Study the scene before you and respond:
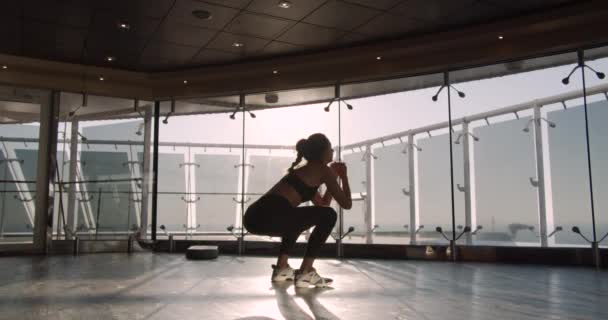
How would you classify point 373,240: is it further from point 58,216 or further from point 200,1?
point 58,216

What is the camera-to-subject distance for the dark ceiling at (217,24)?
182 inches

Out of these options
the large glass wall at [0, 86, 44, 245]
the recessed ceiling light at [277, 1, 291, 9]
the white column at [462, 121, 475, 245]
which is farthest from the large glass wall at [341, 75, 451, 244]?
the large glass wall at [0, 86, 44, 245]

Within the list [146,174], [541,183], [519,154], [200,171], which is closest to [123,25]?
[146,174]

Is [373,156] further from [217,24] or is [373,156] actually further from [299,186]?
[299,186]

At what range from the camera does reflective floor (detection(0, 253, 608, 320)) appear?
87.0 inches

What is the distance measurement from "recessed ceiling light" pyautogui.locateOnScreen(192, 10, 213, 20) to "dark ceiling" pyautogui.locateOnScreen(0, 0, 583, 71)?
0.05 meters

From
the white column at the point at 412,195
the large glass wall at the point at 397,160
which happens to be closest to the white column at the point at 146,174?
the large glass wall at the point at 397,160

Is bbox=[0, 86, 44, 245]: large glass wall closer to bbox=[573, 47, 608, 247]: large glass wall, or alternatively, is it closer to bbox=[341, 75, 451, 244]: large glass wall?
bbox=[341, 75, 451, 244]: large glass wall

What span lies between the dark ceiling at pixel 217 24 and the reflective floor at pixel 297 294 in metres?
2.51

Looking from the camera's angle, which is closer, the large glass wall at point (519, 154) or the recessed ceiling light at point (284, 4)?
the recessed ceiling light at point (284, 4)

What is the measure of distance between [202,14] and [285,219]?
107 inches

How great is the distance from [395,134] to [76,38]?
4.12 metres

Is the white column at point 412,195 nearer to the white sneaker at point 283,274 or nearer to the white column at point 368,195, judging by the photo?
the white column at point 368,195

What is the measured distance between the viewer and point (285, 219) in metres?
3.04
